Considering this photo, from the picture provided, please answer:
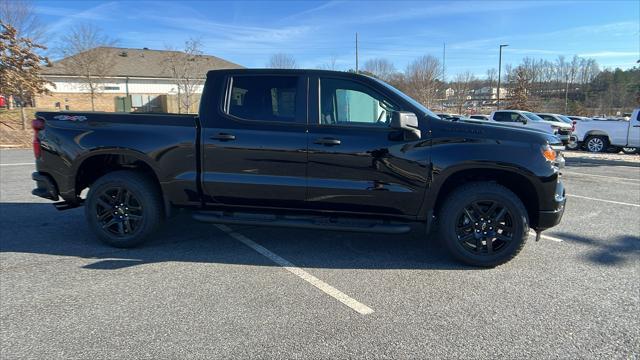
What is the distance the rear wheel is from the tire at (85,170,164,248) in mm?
19436

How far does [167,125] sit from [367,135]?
2159 millimetres

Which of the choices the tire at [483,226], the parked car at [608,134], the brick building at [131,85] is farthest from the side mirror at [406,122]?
the brick building at [131,85]

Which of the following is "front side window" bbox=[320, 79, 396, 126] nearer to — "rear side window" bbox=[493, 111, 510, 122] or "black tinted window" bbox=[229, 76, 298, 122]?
"black tinted window" bbox=[229, 76, 298, 122]

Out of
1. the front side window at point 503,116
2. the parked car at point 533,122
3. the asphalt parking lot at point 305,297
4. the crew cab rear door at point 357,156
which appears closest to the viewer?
the asphalt parking lot at point 305,297

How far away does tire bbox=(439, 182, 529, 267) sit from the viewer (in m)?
4.14

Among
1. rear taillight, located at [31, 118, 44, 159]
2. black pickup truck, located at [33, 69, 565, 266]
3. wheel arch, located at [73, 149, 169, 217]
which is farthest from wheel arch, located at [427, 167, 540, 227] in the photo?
rear taillight, located at [31, 118, 44, 159]

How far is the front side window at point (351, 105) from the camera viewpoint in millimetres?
4301

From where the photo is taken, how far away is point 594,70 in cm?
6612

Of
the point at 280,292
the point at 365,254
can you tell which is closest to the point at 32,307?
the point at 280,292

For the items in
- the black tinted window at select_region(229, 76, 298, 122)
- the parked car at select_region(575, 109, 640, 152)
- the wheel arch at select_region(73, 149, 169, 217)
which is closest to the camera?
the black tinted window at select_region(229, 76, 298, 122)

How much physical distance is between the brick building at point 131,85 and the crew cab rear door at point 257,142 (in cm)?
3693

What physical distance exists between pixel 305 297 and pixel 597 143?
63.3 feet

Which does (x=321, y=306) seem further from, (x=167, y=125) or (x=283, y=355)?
(x=167, y=125)

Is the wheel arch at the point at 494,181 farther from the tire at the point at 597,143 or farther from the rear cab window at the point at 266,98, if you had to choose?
the tire at the point at 597,143
